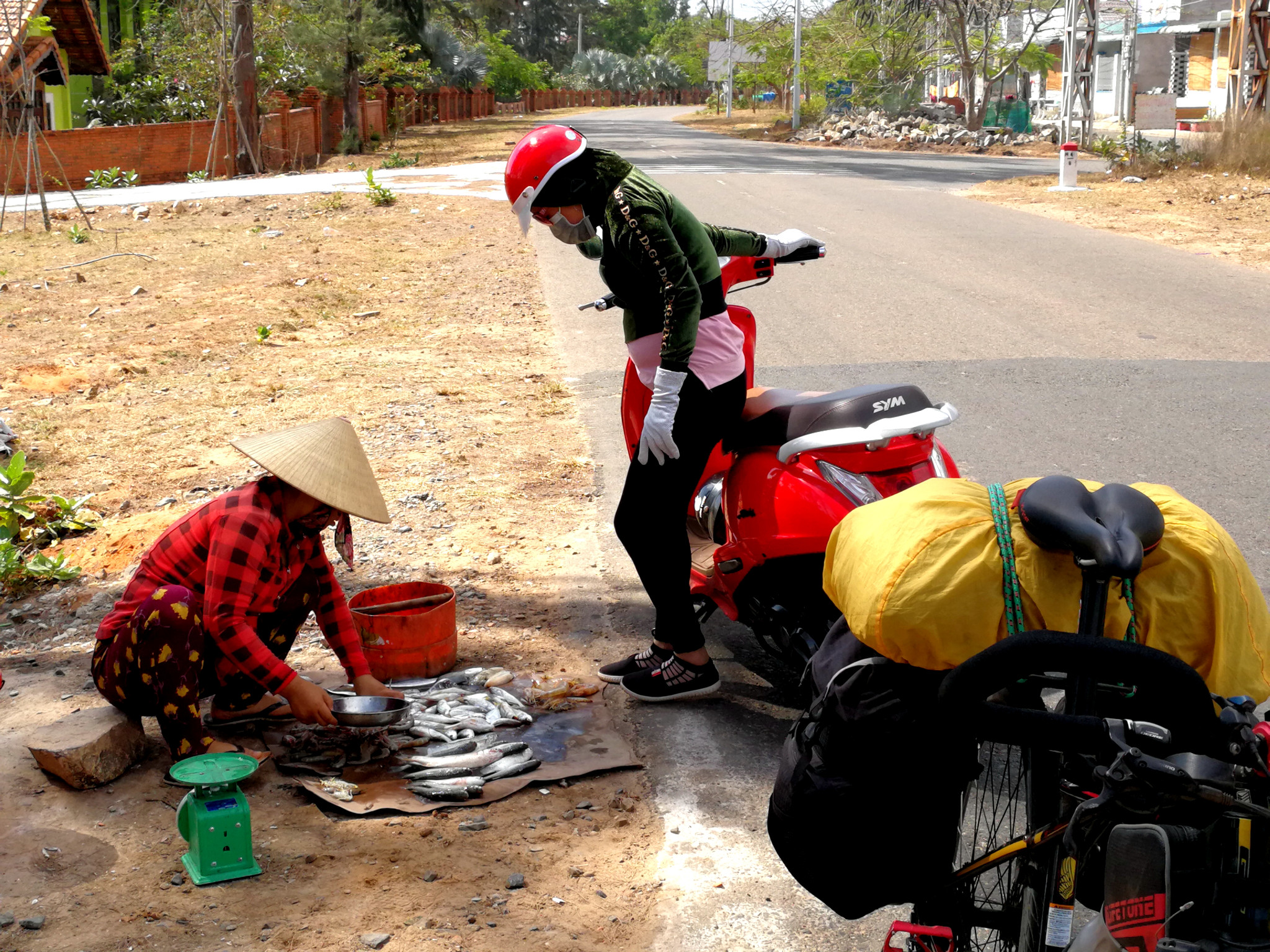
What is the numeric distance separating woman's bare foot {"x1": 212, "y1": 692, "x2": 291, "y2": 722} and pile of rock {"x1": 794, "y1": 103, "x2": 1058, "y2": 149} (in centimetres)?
3368

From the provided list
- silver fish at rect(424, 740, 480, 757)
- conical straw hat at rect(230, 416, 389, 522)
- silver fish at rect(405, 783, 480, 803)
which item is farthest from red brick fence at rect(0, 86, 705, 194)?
silver fish at rect(405, 783, 480, 803)

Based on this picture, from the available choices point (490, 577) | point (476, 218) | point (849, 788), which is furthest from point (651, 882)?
point (476, 218)

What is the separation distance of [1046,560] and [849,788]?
1.57ft

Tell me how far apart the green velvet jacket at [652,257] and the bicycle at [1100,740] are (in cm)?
A: 184

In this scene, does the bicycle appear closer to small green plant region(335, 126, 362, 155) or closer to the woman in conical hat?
the woman in conical hat

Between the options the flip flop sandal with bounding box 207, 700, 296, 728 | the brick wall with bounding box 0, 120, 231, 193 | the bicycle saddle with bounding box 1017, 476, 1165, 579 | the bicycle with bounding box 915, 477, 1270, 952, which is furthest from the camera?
the brick wall with bounding box 0, 120, 231, 193

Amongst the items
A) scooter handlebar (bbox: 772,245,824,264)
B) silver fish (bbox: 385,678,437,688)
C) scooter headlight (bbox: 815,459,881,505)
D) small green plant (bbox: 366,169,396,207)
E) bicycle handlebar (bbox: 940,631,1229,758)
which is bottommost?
silver fish (bbox: 385,678,437,688)

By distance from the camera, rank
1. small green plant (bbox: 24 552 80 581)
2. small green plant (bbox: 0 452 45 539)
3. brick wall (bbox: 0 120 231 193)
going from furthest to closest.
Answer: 1. brick wall (bbox: 0 120 231 193)
2. small green plant (bbox: 0 452 45 539)
3. small green plant (bbox: 24 552 80 581)

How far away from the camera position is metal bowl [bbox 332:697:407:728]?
3604 millimetres

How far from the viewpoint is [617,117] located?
66562 millimetres

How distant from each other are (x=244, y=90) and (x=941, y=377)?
22.8m

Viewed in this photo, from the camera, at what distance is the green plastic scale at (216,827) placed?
3006 mm

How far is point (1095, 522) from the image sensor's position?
1791mm

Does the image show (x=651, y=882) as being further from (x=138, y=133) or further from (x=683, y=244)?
(x=138, y=133)
